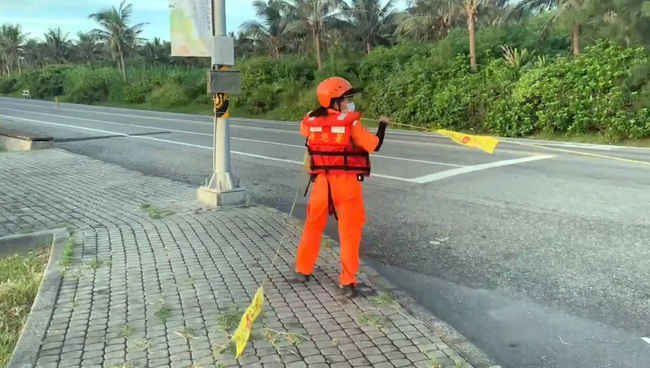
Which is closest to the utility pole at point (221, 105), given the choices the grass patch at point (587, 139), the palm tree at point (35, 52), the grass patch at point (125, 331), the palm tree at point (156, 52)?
the grass patch at point (125, 331)

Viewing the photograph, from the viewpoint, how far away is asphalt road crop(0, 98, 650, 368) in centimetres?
421

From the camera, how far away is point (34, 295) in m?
4.83

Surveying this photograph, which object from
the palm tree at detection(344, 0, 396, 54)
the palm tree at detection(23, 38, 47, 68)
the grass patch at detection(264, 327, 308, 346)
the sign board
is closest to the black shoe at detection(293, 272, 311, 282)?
the grass patch at detection(264, 327, 308, 346)

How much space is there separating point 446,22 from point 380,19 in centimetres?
956

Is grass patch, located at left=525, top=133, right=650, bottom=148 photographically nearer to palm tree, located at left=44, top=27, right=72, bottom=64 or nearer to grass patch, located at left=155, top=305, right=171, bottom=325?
grass patch, located at left=155, top=305, right=171, bottom=325

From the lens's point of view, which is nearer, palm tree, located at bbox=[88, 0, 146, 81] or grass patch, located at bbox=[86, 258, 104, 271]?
grass patch, located at bbox=[86, 258, 104, 271]

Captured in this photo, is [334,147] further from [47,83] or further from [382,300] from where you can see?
[47,83]

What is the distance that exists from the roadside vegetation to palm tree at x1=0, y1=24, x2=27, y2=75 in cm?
4259

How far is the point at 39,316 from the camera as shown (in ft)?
13.7

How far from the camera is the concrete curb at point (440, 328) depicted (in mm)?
3633

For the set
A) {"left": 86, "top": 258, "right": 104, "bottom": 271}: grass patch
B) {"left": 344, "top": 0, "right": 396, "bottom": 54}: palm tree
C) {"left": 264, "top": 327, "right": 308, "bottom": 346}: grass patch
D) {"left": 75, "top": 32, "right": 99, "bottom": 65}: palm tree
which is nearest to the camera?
{"left": 264, "top": 327, "right": 308, "bottom": 346}: grass patch

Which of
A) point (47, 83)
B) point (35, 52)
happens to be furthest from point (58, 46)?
point (47, 83)

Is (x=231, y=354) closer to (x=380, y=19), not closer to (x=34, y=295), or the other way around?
(x=34, y=295)

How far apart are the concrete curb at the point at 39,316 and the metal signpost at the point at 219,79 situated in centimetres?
236
